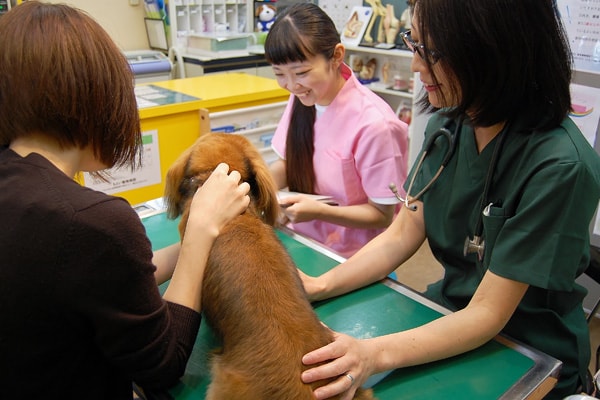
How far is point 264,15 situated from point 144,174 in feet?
9.18

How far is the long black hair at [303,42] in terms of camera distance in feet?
5.52

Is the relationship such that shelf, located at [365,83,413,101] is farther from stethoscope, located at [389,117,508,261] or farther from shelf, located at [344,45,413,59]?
stethoscope, located at [389,117,508,261]

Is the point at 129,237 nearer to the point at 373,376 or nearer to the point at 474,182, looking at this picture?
the point at 373,376

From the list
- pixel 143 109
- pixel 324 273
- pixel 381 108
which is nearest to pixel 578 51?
pixel 381 108

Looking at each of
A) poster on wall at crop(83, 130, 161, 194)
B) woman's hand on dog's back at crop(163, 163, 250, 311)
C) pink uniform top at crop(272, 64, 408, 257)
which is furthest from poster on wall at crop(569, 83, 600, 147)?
poster on wall at crop(83, 130, 161, 194)

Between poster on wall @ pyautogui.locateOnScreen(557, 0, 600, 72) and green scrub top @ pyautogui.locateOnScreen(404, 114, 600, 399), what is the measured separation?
1473 millimetres

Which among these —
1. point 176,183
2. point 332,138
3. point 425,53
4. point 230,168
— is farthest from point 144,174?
point 425,53

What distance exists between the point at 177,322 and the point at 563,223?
0.76 meters

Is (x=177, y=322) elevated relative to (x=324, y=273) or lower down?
elevated

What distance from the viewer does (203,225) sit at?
1101mm

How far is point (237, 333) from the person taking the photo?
3.12 ft

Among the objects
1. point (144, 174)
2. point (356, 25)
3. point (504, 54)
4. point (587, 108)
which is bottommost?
point (144, 174)

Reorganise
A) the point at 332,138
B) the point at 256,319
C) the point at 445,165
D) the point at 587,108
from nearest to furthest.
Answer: the point at 256,319 → the point at 445,165 → the point at 332,138 → the point at 587,108

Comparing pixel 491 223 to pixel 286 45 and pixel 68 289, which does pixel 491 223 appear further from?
pixel 286 45
